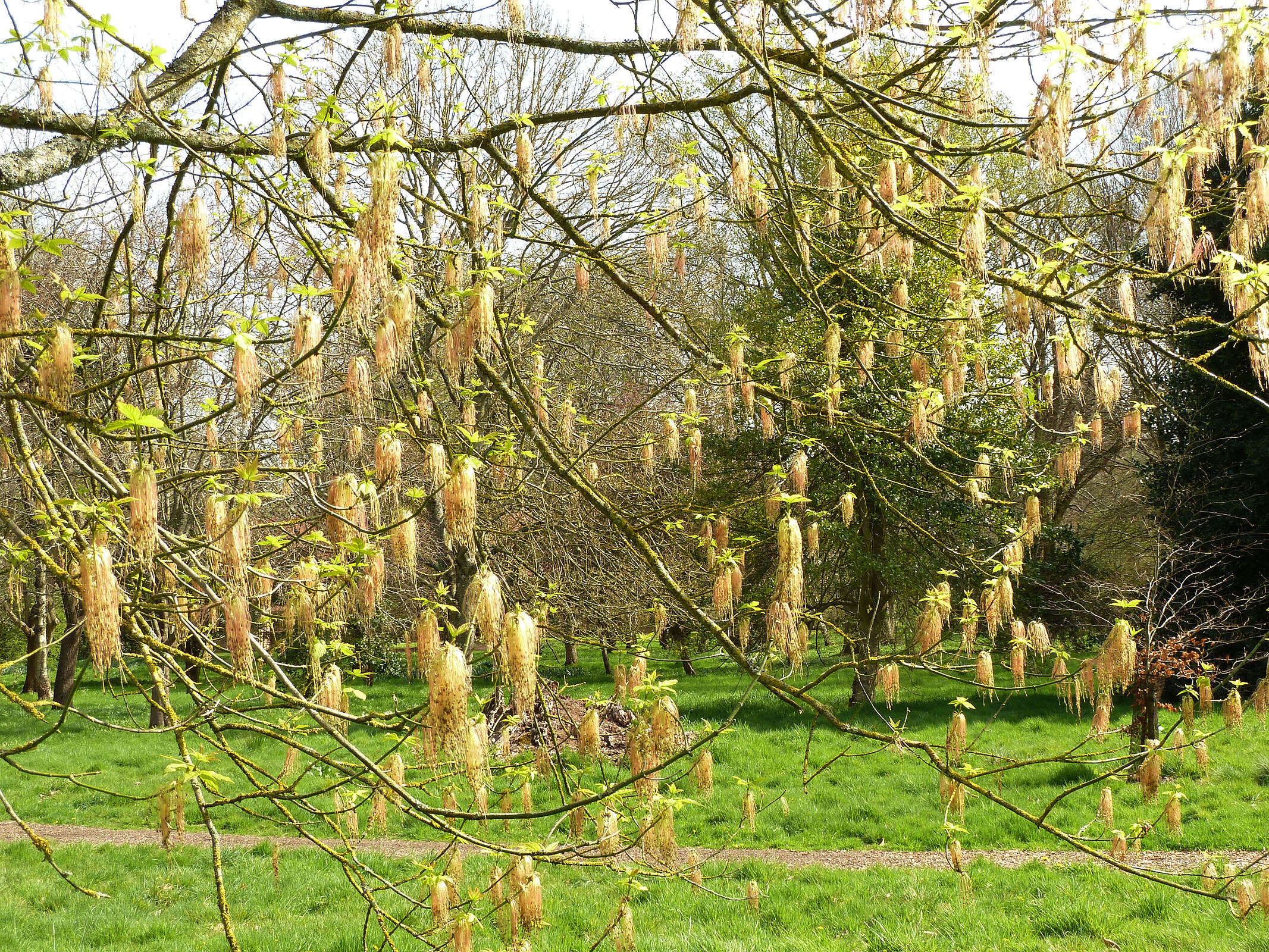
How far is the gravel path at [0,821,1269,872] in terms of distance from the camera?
6.70 metres

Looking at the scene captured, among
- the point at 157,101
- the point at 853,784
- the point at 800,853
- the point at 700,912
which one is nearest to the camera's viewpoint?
the point at 157,101

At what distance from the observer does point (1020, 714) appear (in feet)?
40.1

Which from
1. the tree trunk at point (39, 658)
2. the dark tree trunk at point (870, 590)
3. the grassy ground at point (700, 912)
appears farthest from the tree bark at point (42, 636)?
the dark tree trunk at point (870, 590)

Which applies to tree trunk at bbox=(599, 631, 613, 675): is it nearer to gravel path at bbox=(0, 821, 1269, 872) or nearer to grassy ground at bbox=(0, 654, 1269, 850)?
grassy ground at bbox=(0, 654, 1269, 850)

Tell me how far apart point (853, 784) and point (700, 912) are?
3.77 m

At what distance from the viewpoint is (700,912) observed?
6.04m

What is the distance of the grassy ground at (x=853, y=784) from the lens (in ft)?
24.9

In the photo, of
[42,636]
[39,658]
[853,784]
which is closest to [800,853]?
[853,784]

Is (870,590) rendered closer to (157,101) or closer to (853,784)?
(853,784)

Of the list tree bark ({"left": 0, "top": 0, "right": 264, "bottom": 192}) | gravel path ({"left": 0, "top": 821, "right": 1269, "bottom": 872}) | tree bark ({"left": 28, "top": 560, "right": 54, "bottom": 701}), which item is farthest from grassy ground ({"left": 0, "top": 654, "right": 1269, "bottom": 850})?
tree bark ({"left": 0, "top": 0, "right": 264, "bottom": 192})

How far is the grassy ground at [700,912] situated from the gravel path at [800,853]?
0.32 metres

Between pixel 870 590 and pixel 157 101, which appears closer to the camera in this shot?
pixel 157 101

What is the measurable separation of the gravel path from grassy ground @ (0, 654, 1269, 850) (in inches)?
6.3

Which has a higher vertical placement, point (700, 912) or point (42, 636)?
point (42, 636)
